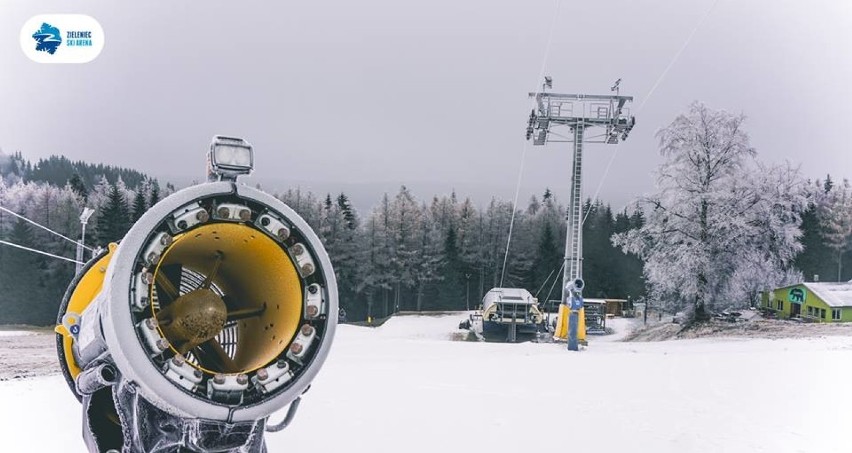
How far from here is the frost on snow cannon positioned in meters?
1.32

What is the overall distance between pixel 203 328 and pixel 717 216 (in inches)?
659

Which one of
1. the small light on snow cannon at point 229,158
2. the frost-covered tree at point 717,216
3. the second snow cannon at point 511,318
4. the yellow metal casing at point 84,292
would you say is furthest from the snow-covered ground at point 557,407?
the frost-covered tree at point 717,216

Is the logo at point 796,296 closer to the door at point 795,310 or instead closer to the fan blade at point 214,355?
the door at point 795,310

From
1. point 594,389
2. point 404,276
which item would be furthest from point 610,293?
point 594,389

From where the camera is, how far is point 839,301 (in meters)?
12.6

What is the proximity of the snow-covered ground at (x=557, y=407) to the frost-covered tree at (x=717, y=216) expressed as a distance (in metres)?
11.6

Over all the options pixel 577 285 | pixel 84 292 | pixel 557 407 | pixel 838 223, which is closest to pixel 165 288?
pixel 84 292

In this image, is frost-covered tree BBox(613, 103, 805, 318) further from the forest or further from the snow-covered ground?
the snow-covered ground

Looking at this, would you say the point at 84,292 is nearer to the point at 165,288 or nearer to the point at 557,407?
the point at 165,288

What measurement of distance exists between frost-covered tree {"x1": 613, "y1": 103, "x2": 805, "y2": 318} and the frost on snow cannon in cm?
1531

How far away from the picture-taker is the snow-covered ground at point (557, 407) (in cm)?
270

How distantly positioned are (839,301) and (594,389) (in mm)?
11512

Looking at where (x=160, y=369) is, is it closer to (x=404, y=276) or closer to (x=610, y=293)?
(x=404, y=276)

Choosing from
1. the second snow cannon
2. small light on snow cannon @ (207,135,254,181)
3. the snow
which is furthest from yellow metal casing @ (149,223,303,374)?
the second snow cannon
